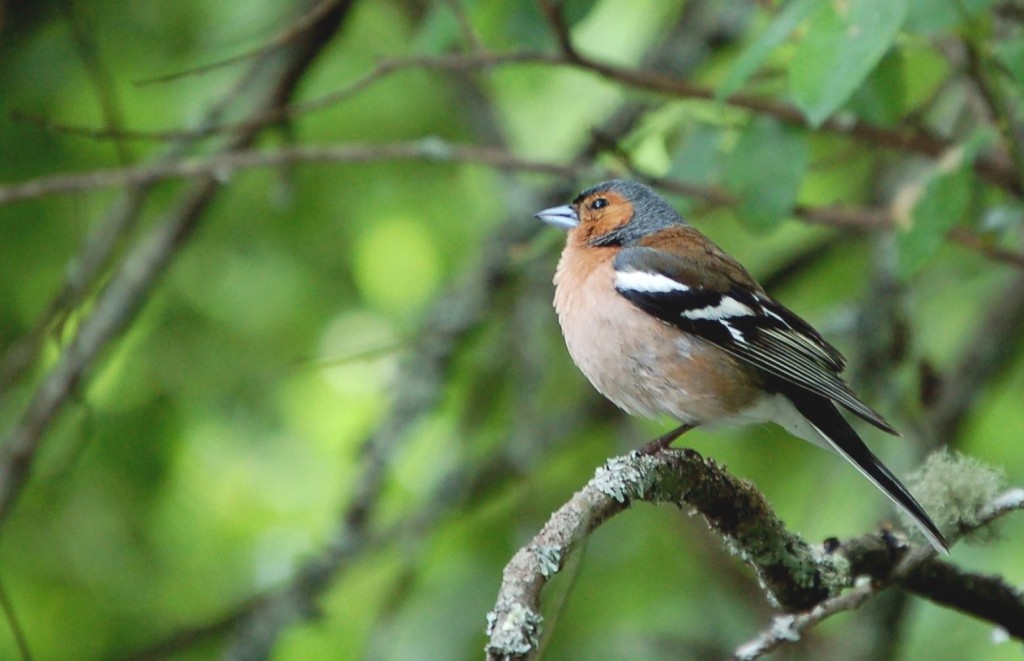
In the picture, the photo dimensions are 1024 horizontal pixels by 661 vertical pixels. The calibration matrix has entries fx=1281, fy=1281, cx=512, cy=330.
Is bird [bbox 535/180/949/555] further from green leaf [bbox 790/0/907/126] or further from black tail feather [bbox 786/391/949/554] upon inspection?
green leaf [bbox 790/0/907/126]

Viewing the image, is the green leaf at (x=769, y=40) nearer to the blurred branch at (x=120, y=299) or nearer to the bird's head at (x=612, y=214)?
the bird's head at (x=612, y=214)

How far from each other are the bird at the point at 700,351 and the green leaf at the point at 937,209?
411 millimetres

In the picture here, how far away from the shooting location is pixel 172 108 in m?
6.73

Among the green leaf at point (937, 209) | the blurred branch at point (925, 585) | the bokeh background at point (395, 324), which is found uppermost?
the green leaf at point (937, 209)

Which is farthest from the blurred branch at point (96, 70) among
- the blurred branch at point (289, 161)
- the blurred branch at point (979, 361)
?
the blurred branch at point (979, 361)

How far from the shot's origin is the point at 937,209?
159 inches

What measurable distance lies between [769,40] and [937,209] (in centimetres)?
93

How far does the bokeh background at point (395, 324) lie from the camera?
518 centimetres

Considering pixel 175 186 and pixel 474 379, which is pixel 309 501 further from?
pixel 175 186

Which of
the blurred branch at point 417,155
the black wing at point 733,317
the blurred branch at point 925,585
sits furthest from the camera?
the blurred branch at point 417,155

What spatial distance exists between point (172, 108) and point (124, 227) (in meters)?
1.10

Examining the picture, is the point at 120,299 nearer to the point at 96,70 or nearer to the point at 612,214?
the point at 96,70

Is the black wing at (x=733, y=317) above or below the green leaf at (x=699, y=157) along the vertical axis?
below

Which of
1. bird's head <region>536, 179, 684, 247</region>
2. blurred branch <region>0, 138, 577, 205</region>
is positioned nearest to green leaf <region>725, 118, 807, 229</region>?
bird's head <region>536, 179, 684, 247</region>
